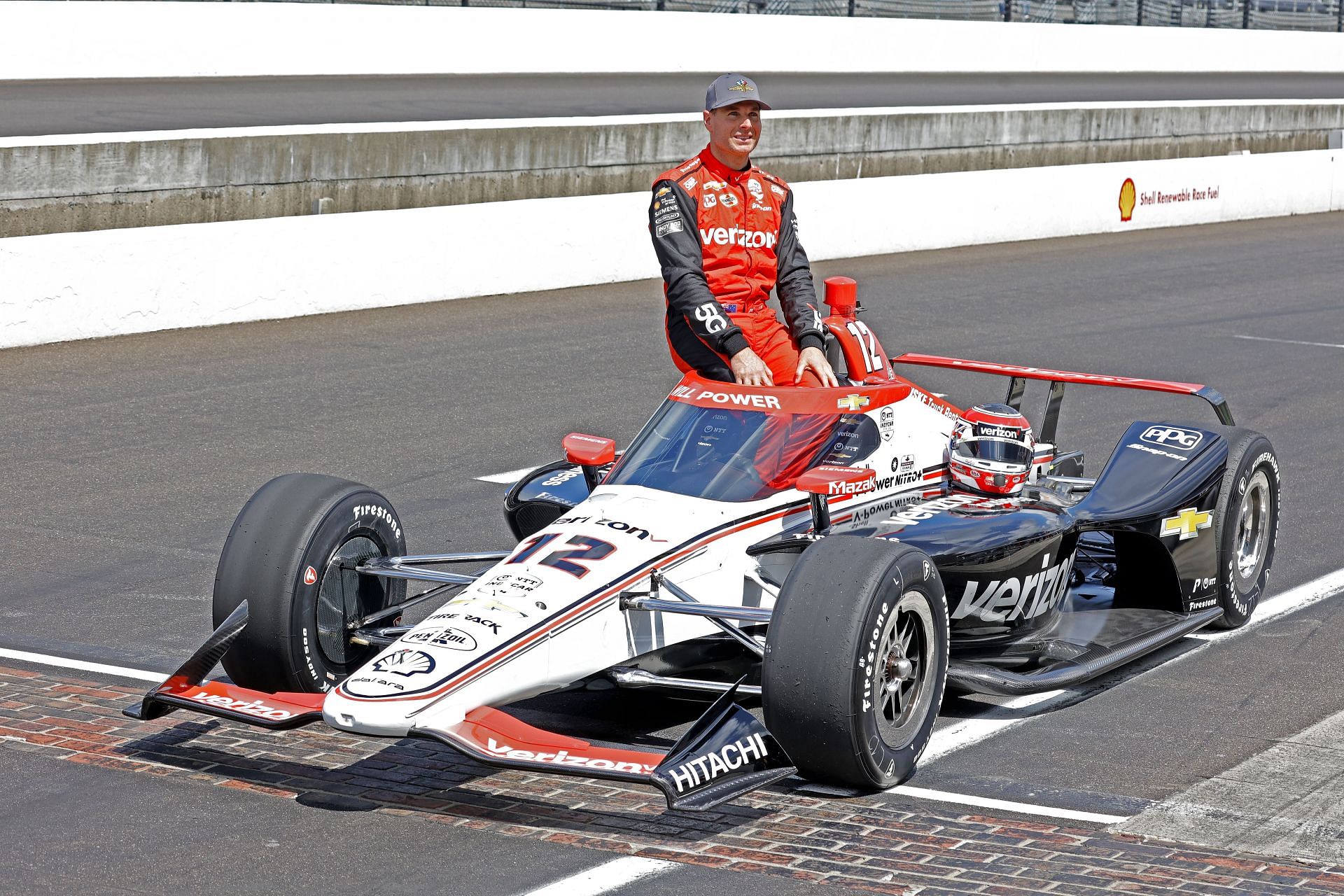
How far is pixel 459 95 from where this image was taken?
21.2 metres

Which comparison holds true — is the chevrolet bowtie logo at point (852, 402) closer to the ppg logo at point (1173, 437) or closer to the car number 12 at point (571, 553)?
the car number 12 at point (571, 553)

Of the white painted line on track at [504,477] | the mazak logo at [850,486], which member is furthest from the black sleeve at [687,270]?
the white painted line on track at [504,477]

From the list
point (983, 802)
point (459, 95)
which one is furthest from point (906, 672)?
point (459, 95)

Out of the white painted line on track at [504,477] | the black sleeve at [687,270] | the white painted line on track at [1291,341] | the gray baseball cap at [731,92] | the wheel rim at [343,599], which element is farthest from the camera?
the white painted line on track at [1291,341]

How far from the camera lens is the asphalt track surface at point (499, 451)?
5.96 m

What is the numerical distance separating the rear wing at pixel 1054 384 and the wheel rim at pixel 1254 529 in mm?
318

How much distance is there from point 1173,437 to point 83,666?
15.1 feet

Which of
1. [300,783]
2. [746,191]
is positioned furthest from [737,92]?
[300,783]

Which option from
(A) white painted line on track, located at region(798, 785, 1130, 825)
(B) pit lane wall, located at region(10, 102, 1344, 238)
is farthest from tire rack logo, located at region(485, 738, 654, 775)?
(B) pit lane wall, located at region(10, 102, 1344, 238)

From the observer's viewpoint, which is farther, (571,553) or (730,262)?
(730,262)

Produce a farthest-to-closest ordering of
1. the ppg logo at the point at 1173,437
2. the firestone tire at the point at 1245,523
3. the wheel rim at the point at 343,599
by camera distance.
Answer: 1. the ppg logo at the point at 1173,437
2. the firestone tire at the point at 1245,523
3. the wheel rim at the point at 343,599

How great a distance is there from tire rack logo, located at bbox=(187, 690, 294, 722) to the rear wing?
358cm

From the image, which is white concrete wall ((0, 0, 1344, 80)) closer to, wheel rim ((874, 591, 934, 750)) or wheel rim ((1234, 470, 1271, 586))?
wheel rim ((1234, 470, 1271, 586))

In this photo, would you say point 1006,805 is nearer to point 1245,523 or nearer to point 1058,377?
point 1245,523
